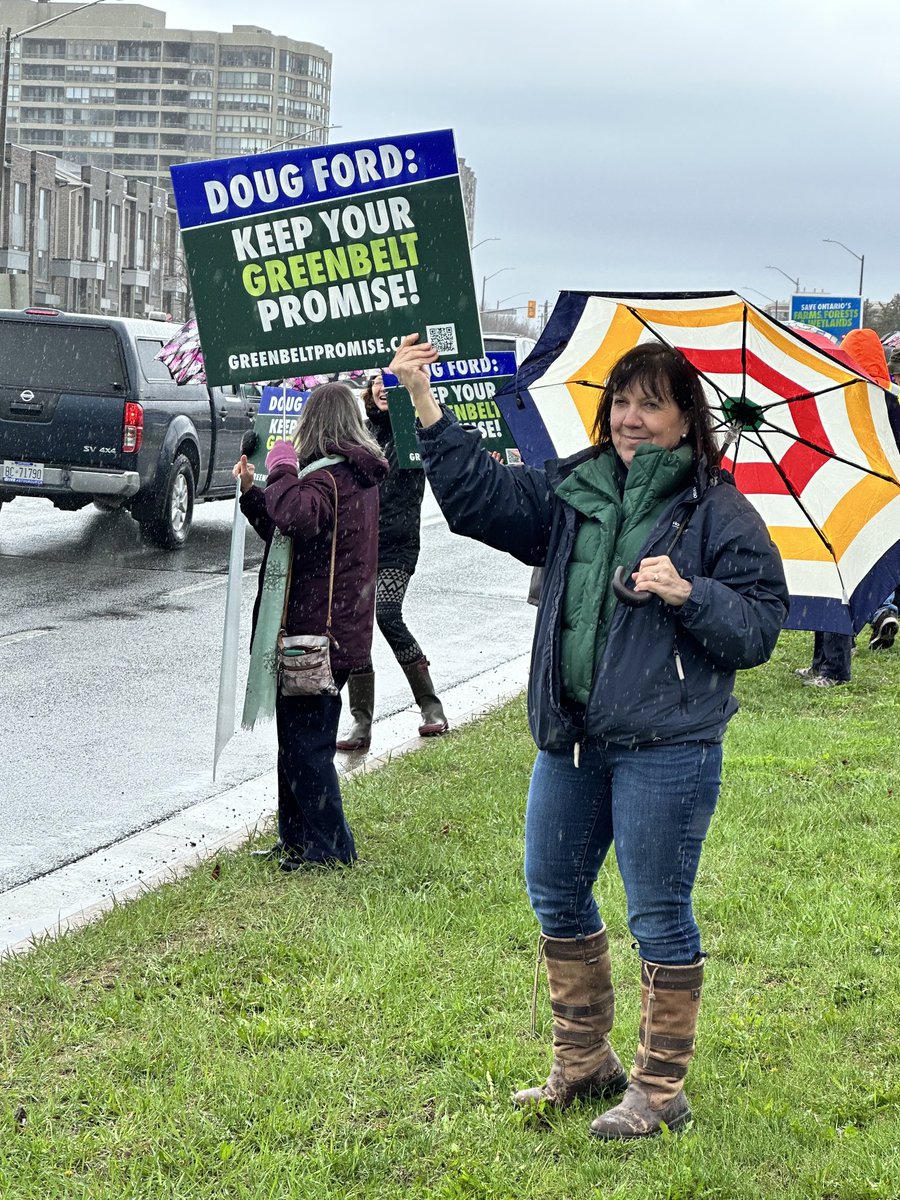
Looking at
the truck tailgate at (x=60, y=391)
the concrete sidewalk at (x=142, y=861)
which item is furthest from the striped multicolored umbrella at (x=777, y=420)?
the truck tailgate at (x=60, y=391)

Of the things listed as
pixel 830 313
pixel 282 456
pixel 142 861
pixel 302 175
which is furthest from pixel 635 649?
pixel 830 313

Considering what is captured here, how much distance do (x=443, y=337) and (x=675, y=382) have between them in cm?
110

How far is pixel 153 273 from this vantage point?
366 ft

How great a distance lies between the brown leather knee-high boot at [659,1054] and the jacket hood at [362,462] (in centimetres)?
265

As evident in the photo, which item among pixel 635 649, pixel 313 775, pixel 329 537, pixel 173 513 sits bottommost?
pixel 173 513

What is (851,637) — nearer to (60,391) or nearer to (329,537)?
(329,537)

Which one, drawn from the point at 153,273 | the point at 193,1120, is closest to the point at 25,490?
the point at 193,1120

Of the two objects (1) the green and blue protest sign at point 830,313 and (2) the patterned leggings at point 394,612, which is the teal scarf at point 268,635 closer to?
(2) the patterned leggings at point 394,612

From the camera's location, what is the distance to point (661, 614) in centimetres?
345

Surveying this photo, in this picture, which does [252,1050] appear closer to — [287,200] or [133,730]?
[287,200]

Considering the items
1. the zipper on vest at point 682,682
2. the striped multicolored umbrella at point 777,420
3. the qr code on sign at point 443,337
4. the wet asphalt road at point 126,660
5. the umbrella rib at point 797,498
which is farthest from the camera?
the wet asphalt road at point 126,660

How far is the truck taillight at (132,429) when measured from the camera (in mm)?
14609

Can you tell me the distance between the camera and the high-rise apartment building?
170125 millimetres

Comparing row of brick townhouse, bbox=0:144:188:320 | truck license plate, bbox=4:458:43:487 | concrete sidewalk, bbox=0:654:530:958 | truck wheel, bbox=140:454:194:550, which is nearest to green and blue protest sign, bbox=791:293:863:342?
truck wheel, bbox=140:454:194:550
